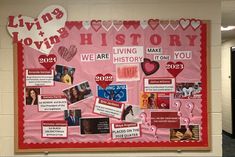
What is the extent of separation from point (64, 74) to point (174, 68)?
1.00 metres

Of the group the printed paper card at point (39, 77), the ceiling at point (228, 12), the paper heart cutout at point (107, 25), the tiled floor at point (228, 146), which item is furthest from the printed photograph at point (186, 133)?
the tiled floor at point (228, 146)

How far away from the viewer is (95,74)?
2760 mm

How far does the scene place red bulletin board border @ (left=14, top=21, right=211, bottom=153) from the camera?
2.75m

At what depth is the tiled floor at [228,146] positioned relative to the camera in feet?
16.6

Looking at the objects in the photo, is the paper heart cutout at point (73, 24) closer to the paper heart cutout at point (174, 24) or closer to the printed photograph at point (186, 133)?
the paper heart cutout at point (174, 24)

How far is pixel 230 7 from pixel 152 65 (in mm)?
1263

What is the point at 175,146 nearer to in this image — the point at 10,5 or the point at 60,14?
the point at 60,14

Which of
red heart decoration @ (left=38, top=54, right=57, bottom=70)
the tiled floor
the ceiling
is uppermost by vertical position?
the ceiling

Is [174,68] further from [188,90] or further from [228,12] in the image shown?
[228,12]

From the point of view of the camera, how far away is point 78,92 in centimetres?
276

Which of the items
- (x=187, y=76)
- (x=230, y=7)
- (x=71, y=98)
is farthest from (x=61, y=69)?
(x=230, y=7)

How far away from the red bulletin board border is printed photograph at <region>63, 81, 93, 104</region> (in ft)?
1.34

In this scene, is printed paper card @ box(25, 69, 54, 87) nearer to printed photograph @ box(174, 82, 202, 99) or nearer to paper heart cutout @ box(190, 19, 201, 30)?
printed photograph @ box(174, 82, 202, 99)

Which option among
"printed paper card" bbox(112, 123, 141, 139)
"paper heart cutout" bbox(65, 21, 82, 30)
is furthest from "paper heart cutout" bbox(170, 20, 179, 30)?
"printed paper card" bbox(112, 123, 141, 139)
